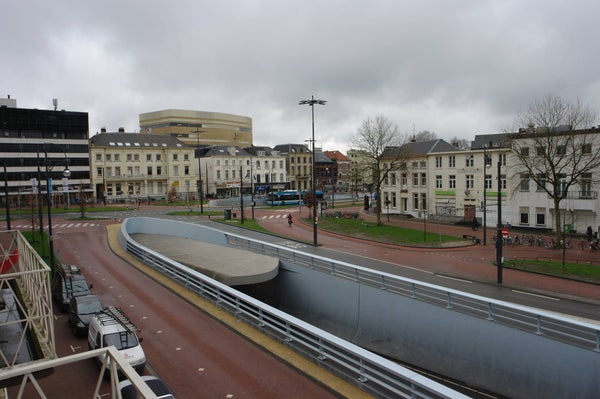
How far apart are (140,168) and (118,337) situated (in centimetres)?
8088

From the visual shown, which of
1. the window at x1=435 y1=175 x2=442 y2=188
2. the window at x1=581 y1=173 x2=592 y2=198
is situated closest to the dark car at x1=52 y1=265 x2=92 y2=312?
the window at x1=581 y1=173 x2=592 y2=198

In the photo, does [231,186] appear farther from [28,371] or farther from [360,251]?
[28,371]

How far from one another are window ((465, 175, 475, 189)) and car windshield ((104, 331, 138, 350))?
49649 mm

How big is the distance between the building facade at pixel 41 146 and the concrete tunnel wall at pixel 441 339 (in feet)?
206

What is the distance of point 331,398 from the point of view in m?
10.1

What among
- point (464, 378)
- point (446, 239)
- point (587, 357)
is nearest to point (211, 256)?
point (464, 378)

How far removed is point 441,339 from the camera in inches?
671

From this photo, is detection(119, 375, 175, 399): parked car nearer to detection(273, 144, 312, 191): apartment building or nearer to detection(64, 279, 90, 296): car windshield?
detection(64, 279, 90, 296): car windshield

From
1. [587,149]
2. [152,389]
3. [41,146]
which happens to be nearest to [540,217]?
[587,149]

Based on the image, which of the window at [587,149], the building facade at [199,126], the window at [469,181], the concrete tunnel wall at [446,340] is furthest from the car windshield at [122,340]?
the building facade at [199,126]

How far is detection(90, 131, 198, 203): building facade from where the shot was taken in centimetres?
8506

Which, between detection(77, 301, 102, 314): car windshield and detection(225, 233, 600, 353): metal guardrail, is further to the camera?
detection(77, 301, 102, 314): car windshield

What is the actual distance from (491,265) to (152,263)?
22.2m

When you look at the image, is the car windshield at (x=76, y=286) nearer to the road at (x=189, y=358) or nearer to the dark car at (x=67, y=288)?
the dark car at (x=67, y=288)
